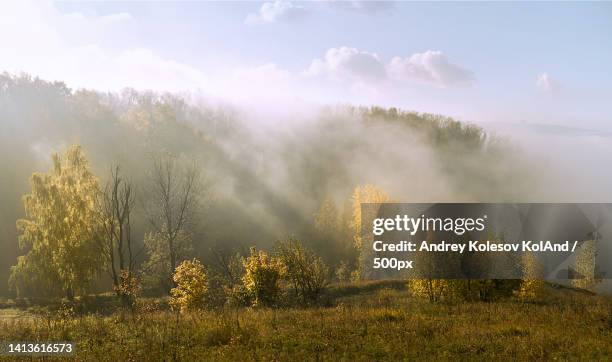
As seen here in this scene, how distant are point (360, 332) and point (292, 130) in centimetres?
13094

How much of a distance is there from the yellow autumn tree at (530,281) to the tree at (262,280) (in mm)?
16956

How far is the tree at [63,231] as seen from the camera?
39.4 m

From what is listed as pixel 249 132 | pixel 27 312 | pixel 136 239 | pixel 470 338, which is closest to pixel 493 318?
pixel 470 338

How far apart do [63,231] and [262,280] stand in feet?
66.7

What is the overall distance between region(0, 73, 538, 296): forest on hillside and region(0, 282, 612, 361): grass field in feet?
66.3

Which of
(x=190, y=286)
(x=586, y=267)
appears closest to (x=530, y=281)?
(x=190, y=286)

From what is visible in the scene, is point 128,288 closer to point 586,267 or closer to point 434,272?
point 434,272

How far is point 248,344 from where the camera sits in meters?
14.7

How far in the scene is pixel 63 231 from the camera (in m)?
40.2

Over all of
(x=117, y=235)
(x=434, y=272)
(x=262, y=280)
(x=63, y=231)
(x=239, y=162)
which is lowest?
(x=262, y=280)

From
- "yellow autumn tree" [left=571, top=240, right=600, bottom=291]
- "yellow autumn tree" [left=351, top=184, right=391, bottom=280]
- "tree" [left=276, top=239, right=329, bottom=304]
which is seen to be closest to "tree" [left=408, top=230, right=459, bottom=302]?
"tree" [left=276, top=239, right=329, bottom=304]

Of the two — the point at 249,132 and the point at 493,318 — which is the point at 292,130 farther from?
the point at 493,318

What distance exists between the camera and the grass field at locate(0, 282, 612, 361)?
13914 millimetres

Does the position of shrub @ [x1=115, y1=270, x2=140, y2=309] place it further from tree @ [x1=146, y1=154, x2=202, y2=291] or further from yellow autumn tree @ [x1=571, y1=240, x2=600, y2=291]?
yellow autumn tree @ [x1=571, y1=240, x2=600, y2=291]
